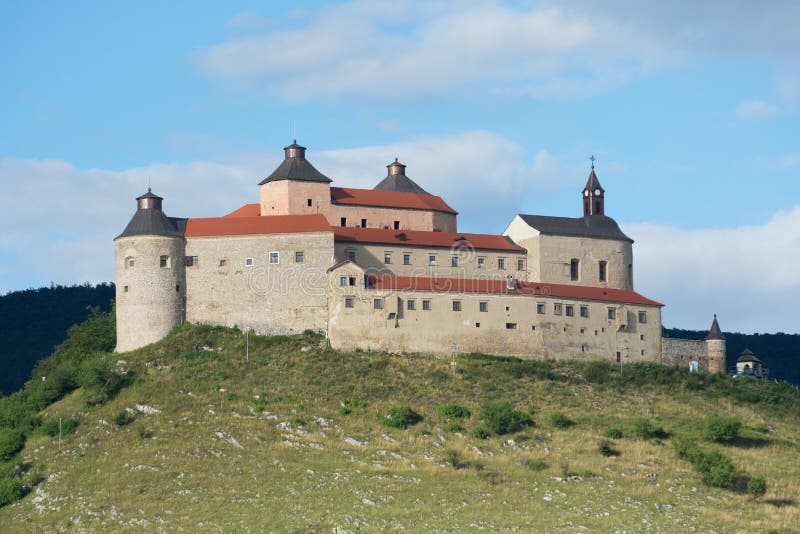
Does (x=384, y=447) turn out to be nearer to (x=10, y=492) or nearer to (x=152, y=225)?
(x=10, y=492)

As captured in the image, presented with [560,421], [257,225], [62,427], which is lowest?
[62,427]

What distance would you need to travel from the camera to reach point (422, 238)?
324 ft

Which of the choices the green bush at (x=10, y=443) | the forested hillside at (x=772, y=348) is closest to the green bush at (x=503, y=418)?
the green bush at (x=10, y=443)

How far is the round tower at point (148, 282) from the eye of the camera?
309 ft

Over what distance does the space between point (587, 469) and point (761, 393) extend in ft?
72.9

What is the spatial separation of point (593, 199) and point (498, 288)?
595 inches

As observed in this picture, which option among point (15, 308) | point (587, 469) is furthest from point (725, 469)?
point (15, 308)

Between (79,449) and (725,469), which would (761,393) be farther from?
(79,449)

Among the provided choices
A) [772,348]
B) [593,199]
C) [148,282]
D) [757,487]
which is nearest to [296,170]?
[148,282]

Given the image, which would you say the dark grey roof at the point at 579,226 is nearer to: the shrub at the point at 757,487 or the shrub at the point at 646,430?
the shrub at the point at 646,430

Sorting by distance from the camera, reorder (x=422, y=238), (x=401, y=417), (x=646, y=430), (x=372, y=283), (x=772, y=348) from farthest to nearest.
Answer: (x=772, y=348) < (x=422, y=238) < (x=372, y=283) < (x=401, y=417) < (x=646, y=430)

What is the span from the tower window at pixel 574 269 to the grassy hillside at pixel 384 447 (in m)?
9.59

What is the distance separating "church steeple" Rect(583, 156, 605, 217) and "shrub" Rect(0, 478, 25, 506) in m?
46.7

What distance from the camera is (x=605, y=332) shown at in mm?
95562
